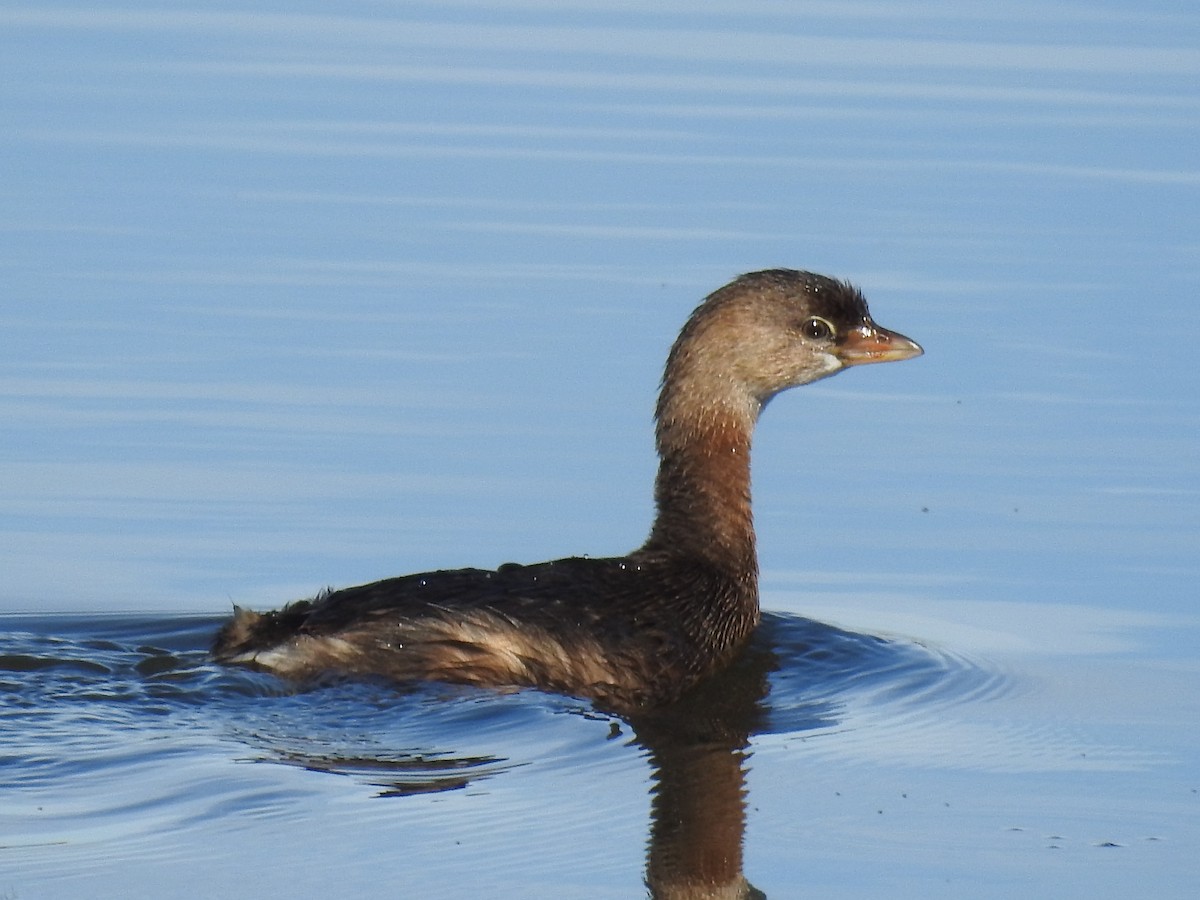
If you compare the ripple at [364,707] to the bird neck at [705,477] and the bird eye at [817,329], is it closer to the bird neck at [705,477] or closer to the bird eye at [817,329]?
the bird neck at [705,477]

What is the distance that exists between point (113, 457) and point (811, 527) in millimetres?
2910

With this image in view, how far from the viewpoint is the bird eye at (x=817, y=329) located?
10.3 m

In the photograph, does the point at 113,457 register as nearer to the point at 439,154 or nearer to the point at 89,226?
the point at 89,226

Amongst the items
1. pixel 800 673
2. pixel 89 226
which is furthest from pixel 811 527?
pixel 89 226

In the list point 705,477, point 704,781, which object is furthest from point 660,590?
point 704,781

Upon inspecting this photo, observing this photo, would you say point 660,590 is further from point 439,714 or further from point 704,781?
point 704,781

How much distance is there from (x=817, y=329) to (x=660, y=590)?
1417mm

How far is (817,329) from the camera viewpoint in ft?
34.1

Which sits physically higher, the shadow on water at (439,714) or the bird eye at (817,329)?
the bird eye at (817,329)

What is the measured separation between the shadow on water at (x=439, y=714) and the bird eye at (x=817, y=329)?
1.12 m

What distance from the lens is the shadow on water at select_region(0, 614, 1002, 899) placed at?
7.65m

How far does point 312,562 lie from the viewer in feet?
34.0

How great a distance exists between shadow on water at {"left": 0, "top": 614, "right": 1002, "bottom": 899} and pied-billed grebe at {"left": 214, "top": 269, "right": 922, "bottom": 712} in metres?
0.11

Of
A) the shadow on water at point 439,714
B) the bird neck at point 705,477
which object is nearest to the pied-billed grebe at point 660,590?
the bird neck at point 705,477
